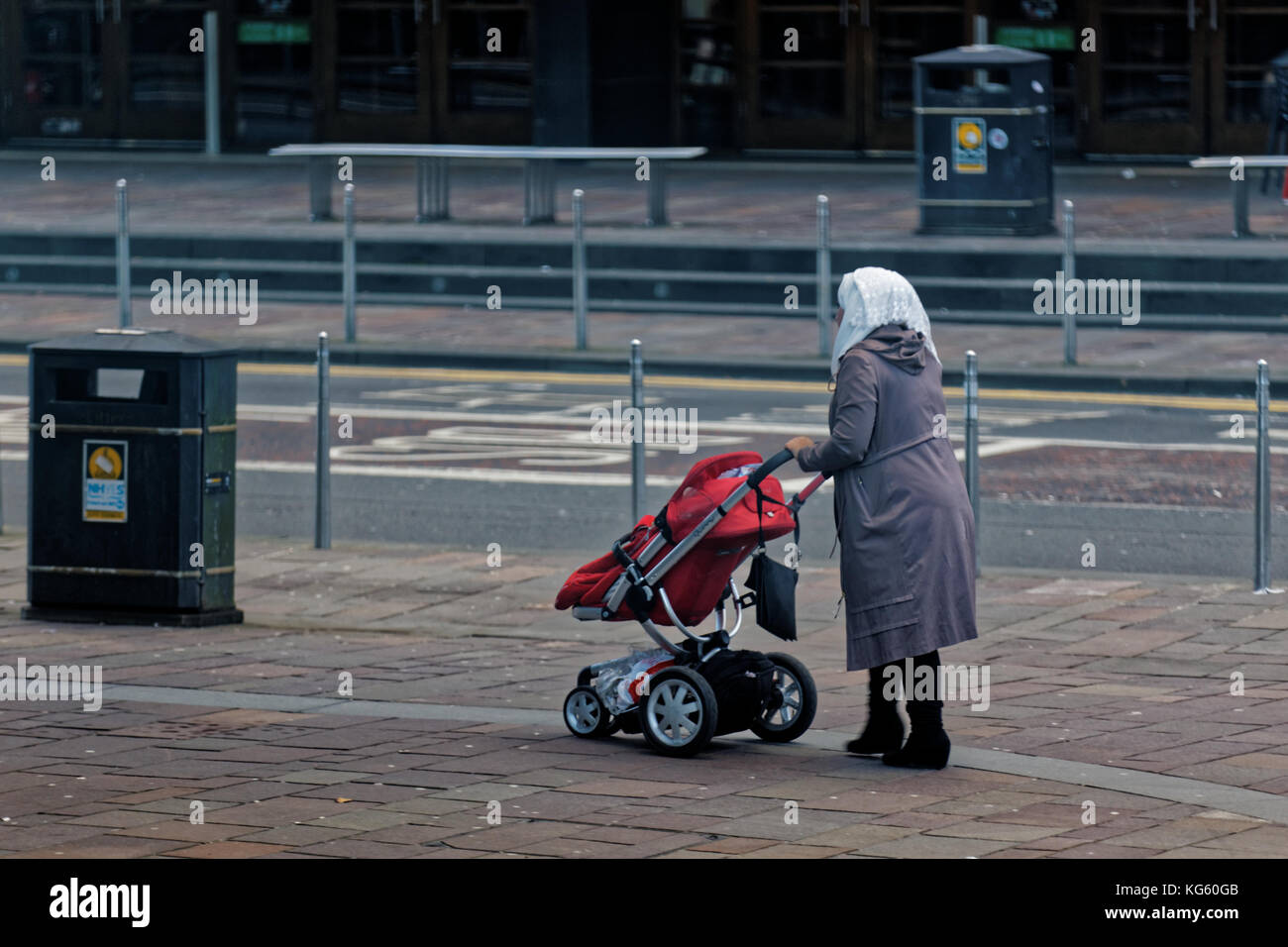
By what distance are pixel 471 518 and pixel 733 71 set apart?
53.7ft

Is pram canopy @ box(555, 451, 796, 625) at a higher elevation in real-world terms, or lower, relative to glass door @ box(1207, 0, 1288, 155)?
lower

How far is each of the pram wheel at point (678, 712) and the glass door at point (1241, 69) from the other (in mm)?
20087

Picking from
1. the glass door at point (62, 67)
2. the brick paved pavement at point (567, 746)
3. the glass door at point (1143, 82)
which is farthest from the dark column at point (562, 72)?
the brick paved pavement at point (567, 746)

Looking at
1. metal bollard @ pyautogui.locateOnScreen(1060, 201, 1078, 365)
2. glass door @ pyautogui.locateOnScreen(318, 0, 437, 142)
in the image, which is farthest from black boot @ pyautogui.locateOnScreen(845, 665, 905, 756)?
glass door @ pyautogui.locateOnScreen(318, 0, 437, 142)

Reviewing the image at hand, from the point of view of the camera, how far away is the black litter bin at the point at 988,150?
2089 cm

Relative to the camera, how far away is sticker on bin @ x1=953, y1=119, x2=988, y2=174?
21.0 m

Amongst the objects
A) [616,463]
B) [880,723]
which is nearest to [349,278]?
[616,463]

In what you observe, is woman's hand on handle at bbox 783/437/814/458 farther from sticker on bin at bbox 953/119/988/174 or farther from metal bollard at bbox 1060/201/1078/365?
sticker on bin at bbox 953/119/988/174

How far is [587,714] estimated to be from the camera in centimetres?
793

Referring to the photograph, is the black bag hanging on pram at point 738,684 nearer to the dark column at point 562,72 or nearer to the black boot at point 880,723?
the black boot at point 880,723

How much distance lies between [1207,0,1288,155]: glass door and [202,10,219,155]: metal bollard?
11.5 m

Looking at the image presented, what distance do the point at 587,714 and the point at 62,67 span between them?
24085 millimetres

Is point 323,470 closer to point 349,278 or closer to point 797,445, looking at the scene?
point 797,445

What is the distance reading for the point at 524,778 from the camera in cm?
731
